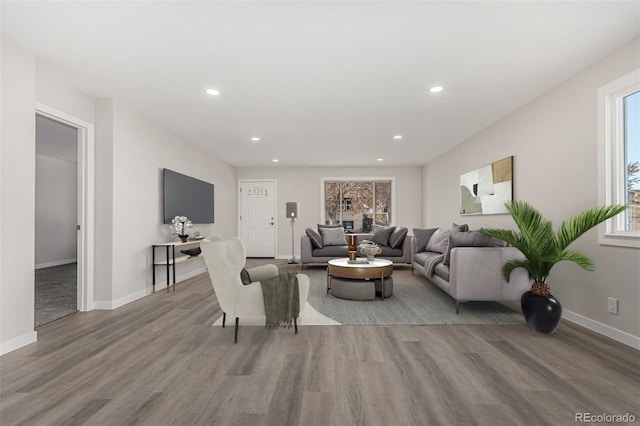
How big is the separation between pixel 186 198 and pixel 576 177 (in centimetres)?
532

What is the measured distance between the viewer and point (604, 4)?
1.98 m

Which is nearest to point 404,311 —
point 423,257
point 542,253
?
point 542,253

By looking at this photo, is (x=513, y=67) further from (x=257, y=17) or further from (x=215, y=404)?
(x=215, y=404)

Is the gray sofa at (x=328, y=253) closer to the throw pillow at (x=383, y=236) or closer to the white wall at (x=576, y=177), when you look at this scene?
the throw pillow at (x=383, y=236)

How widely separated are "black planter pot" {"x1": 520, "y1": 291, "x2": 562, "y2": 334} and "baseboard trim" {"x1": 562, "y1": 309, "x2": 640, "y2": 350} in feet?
1.33

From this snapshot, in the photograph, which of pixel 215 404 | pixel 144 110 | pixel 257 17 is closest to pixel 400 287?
pixel 215 404

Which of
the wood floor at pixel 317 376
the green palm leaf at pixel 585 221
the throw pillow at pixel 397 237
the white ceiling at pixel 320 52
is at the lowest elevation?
the wood floor at pixel 317 376

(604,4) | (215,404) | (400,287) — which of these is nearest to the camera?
(215,404)

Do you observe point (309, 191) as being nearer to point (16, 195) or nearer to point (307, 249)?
point (307, 249)

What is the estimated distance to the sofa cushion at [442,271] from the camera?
3.46 meters

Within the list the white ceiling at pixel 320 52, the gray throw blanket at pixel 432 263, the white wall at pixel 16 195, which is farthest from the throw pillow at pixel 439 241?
the white wall at pixel 16 195

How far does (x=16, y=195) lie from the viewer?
2.44 m

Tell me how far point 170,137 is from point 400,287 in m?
4.32

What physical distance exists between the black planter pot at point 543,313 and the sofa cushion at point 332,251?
11.9ft
